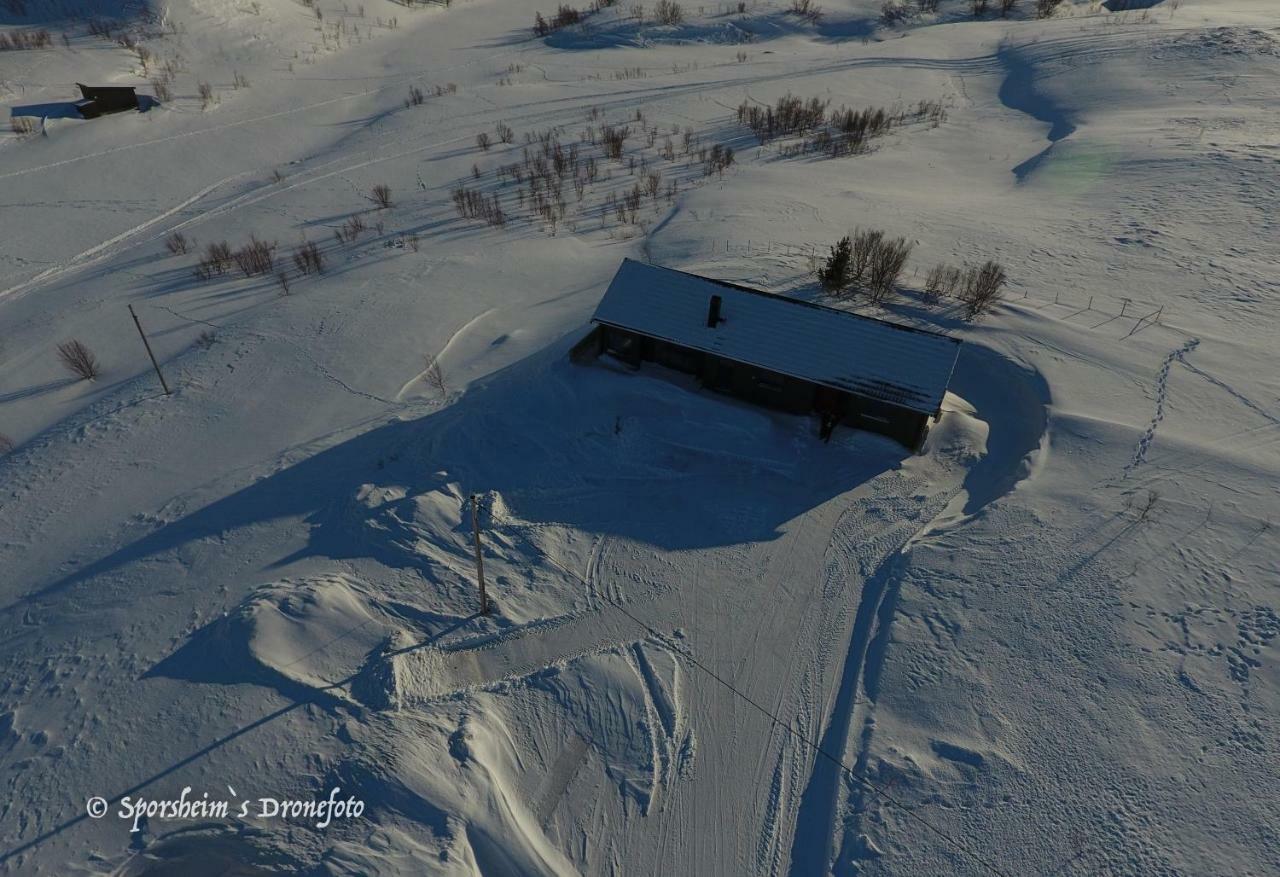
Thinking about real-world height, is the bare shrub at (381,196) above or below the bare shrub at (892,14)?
below

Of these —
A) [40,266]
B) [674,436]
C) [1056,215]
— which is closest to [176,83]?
[40,266]

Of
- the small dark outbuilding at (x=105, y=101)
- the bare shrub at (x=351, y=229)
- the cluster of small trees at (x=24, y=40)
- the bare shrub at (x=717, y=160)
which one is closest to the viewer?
the bare shrub at (x=351, y=229)

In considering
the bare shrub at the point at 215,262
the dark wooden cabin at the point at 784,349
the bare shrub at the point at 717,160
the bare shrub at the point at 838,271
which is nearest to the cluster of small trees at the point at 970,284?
the bare shrub at the point at 838,271

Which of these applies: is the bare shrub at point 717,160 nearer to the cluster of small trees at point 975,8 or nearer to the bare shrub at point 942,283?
the bare shrub at point 942,283

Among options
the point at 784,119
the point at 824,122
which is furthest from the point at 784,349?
the point at 824,122

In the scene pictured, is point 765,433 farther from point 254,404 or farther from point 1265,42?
point 1265,42

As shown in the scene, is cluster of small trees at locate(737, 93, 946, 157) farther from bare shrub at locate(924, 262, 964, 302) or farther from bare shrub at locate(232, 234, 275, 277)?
bare shrub at locate(232, 234, 275, 277)
